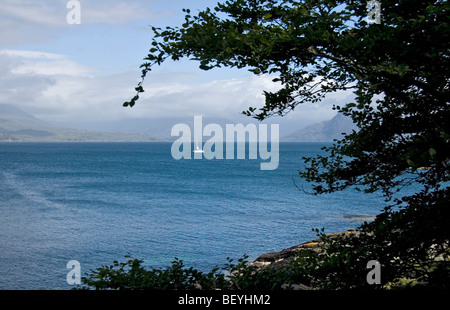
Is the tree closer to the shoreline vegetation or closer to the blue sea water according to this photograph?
the shoreline vegetation

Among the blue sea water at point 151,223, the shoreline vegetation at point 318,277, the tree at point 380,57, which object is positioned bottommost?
the blue sea water at point 151,223

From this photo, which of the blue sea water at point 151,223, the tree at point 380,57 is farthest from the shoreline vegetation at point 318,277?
the blue sea water at point 151,223

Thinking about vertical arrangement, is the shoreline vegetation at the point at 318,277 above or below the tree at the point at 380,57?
below

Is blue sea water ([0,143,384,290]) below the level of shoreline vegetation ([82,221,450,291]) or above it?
below

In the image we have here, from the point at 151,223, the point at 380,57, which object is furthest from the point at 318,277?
the point at 151,223

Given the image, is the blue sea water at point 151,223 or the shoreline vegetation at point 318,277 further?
the blue sea water at point 151,223

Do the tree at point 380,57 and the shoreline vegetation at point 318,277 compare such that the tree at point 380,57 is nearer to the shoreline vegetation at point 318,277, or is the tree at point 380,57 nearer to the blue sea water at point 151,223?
the shoreline vegetation at point 318,277

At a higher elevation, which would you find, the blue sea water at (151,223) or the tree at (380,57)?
the tree at (380,57)

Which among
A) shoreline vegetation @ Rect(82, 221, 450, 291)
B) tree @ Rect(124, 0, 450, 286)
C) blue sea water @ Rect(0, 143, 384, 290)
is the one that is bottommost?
blue sea water @ Rect(0, 143, 384, 290)

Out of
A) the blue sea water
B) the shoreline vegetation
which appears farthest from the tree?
the blue sea water

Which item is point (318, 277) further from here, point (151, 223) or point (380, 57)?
point (151, 223)

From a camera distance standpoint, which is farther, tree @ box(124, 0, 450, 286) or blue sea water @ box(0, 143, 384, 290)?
blue sea water @ box(0, 143, 384, 290)

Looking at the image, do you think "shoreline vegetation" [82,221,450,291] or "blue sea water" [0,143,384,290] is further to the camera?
"blue sea water" [0,143,384,290]
